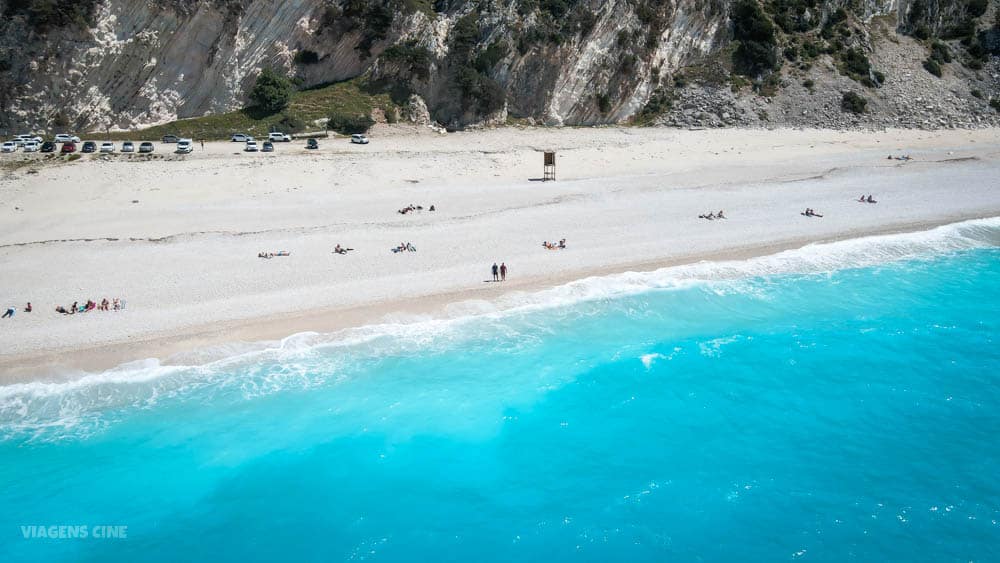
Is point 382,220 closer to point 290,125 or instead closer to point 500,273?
point 500,273

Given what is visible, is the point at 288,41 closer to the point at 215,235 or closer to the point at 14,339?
the point at 215,235

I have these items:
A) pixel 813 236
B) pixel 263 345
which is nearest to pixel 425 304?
pixel 263 345

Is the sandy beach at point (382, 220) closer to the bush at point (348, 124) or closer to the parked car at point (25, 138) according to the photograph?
the bush at point (348, 124)

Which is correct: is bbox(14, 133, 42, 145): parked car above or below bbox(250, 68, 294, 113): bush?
below

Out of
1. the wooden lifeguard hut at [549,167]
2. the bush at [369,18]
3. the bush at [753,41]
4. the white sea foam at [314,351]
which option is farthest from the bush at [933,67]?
the bush at [369,18]

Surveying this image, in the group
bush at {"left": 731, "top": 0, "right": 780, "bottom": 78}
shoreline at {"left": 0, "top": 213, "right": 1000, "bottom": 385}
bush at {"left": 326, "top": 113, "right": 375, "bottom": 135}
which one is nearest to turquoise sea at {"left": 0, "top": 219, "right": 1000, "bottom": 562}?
shoreline at {"left": 0, "top": 213, "right": 1000, "bottom": 385}

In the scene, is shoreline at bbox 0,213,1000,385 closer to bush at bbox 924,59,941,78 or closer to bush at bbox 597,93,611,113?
bush at bbox 597,93,611,113

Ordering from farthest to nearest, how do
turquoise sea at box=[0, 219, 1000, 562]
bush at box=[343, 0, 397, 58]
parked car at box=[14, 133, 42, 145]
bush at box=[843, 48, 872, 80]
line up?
bush at box=[843, 48, 872, 80]
bush at box=[343, 0, 397, 58]
parked car at box=[14, 133, 42, 145]
turquoise sea at box=[0, 219, 1000, 562]
